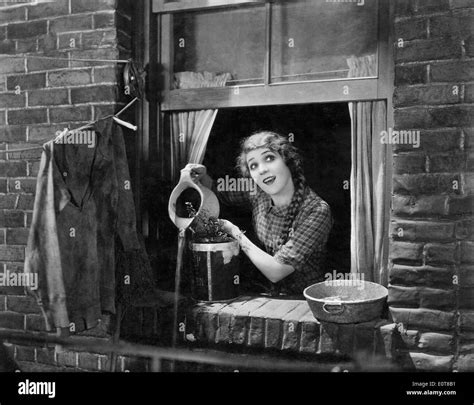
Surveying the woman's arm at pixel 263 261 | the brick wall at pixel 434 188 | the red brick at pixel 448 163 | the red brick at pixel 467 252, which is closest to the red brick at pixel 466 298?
the brick wall at pixel 434 188

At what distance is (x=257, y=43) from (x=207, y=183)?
66 cm

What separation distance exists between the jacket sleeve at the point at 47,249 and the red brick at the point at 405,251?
1.29m

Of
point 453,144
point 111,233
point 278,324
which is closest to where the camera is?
point 453,144

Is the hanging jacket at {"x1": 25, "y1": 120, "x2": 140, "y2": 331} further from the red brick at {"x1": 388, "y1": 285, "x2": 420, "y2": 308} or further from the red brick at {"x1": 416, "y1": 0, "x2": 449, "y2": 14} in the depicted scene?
the red brick at {"x1": 416, "y1": 0, "x2": 449, "y2": 14}

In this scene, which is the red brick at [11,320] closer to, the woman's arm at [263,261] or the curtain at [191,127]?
the curtain at [191,127]

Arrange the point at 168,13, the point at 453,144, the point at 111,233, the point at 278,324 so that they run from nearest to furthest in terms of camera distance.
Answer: the point at 453,144, the point at 278,324, the point at 111,233, the point at 168,13

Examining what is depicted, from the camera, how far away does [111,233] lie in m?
2.20

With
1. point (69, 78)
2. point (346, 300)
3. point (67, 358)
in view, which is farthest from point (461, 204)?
point (67, 358)

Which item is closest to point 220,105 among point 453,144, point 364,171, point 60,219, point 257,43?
point 257,43

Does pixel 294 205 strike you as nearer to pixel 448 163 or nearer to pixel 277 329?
pixel 277 329

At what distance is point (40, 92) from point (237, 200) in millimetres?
1039

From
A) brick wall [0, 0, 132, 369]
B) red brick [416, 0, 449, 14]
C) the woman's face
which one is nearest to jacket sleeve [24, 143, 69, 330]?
brick wall [0, 0, 132, 369]

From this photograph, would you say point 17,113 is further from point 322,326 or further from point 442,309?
point 442,309

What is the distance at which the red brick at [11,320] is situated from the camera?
244 cm
